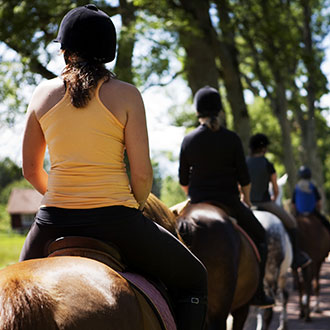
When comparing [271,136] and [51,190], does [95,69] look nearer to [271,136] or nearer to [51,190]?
[51,190]

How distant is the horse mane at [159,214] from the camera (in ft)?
12.3

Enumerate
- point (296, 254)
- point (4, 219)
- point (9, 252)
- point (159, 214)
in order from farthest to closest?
point (4, 219) < point (9, 252) < point (296, 254) < point (159, 214)

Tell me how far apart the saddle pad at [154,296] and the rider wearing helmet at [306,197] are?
9.08 meters

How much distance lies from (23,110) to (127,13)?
2930mm

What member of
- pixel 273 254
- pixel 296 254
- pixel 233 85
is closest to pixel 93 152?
pixel 273 254

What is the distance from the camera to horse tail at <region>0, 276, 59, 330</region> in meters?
2.20

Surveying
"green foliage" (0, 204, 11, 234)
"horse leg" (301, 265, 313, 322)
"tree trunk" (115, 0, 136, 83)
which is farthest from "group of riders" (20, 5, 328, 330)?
"green foliage" (0, 204, 11, 234)

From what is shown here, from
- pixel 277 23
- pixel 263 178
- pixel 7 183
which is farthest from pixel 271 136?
pixel 7 183

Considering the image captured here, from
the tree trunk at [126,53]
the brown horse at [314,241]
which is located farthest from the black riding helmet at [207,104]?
the brown horse at [314,241]

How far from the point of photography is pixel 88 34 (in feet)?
9.79

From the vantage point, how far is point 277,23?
14.6 m

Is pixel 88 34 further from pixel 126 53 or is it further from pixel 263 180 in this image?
pixel 126 53

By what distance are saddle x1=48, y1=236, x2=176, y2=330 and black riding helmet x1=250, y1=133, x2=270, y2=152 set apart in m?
5.84

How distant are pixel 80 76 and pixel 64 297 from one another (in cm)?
112
